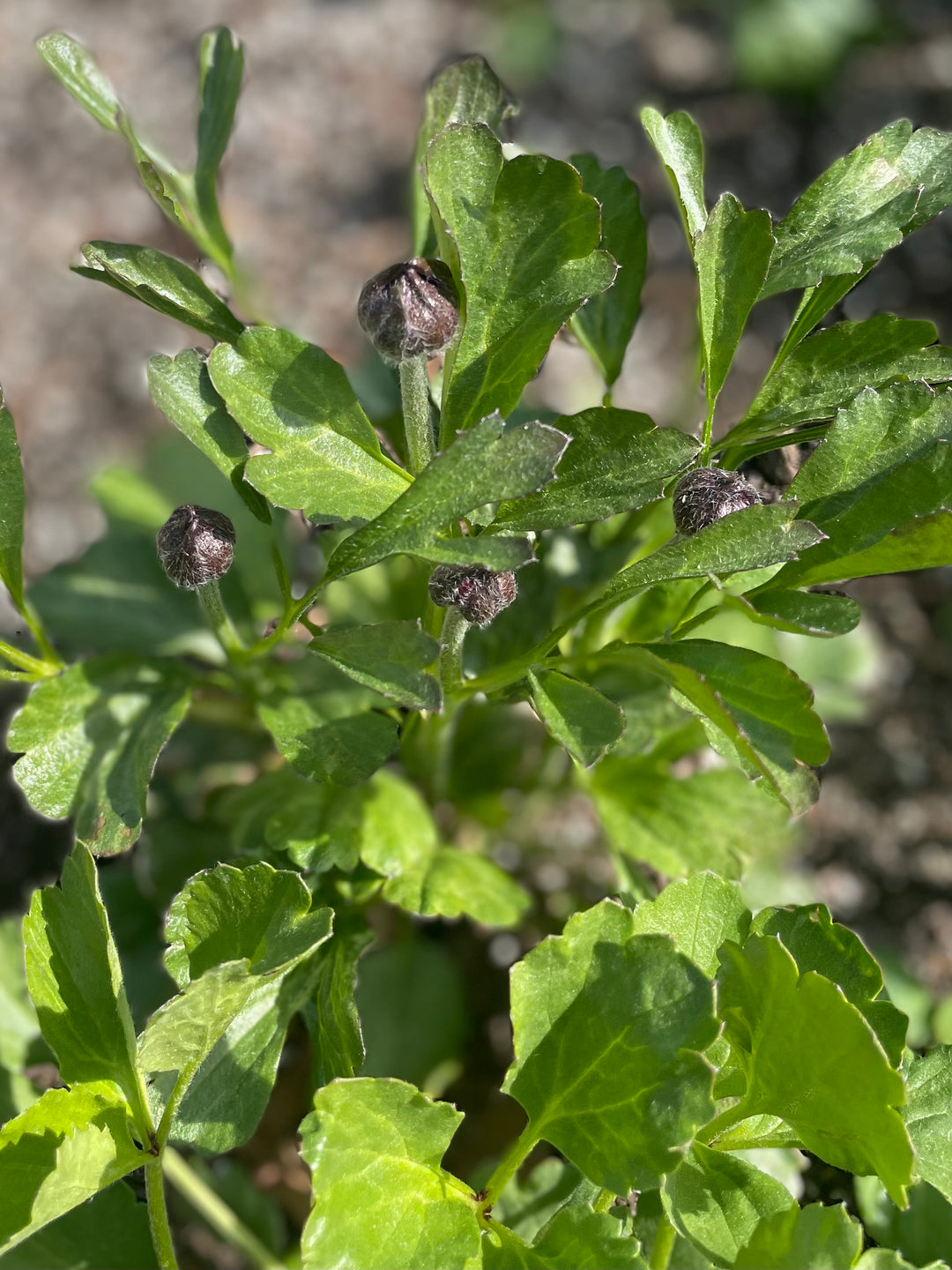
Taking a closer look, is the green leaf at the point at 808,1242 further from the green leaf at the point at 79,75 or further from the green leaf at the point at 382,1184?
the green leaf at the point at 79,75

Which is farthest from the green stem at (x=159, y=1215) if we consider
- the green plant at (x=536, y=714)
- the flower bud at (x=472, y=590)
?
the flower bud at (x=472, y=590)

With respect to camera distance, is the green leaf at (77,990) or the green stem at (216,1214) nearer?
the green leaf at (77,990)

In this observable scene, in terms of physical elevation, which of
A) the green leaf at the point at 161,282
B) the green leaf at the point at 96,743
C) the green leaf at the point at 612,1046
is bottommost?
the green leaf at the point at 612,1046

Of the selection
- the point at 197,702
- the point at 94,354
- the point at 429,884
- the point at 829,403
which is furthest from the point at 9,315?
the point at 829,403

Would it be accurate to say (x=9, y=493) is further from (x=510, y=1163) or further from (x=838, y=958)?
(x=838, y=958)

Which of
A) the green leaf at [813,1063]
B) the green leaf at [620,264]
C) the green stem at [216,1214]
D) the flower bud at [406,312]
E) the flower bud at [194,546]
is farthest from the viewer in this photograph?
the green stem at [216,1214]
